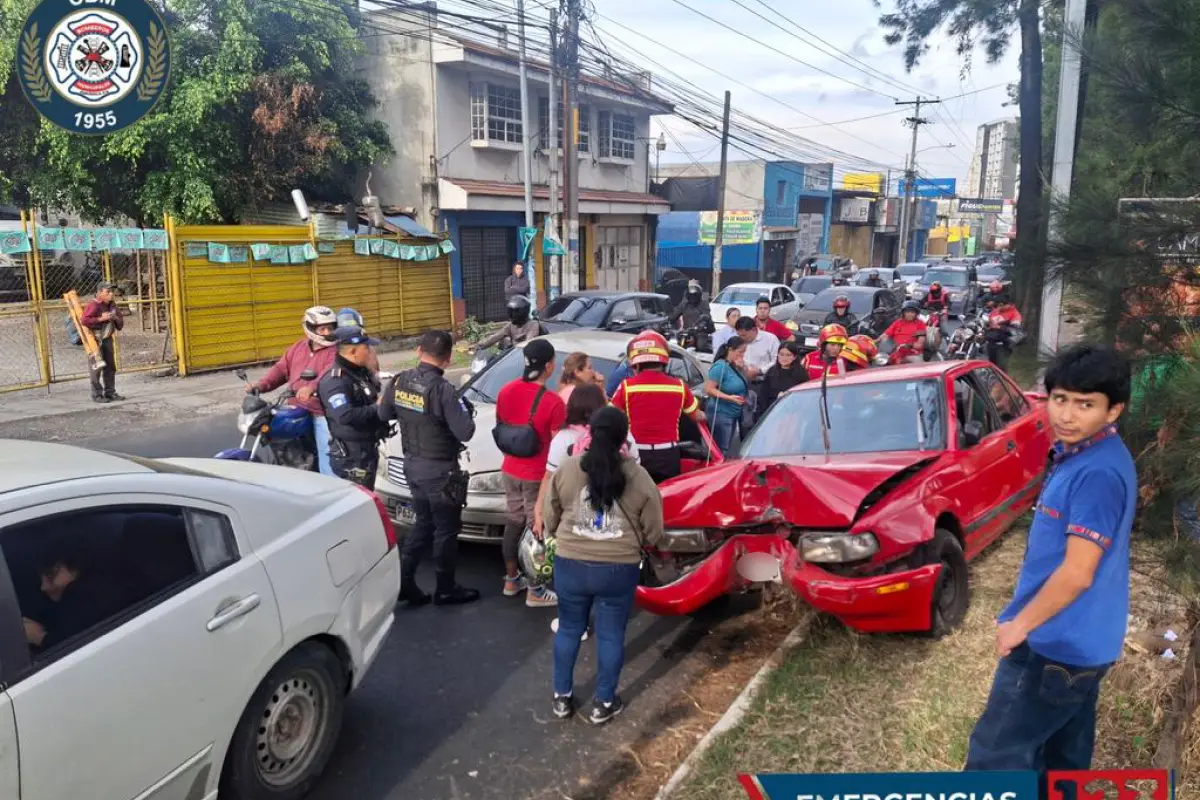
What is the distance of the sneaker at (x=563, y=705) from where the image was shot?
13.8 feet

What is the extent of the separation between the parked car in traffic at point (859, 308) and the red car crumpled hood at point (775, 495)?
465 inches

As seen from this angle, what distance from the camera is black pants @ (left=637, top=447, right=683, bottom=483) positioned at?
5.82 m

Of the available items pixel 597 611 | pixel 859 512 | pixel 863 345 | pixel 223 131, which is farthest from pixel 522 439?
pixel 223 131

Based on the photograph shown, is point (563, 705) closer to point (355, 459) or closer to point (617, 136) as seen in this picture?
point (355, 459)

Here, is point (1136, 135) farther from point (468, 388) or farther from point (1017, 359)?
point (468, 388)

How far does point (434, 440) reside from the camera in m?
5.21

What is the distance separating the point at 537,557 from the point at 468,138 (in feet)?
59.4

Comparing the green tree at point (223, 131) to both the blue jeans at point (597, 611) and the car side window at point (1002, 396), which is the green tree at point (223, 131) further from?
the blue jeans at point (597, 611)

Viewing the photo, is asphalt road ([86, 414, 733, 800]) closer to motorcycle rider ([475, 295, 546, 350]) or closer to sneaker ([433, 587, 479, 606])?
sneaker ([433, 587, 479, 606])

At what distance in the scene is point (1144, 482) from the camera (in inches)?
116

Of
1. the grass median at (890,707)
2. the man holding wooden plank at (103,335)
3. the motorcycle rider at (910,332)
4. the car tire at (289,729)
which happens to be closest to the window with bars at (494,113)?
the man holding wooden plank at (103,335)

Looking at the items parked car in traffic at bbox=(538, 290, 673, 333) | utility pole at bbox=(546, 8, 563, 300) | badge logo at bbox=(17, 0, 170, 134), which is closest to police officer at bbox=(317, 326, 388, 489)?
badge logo at bbox=(17, 0, 170, 134)

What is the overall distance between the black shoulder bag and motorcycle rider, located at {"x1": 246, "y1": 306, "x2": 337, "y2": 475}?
1.52m

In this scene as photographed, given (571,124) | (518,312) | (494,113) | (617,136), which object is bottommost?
(518,312)
